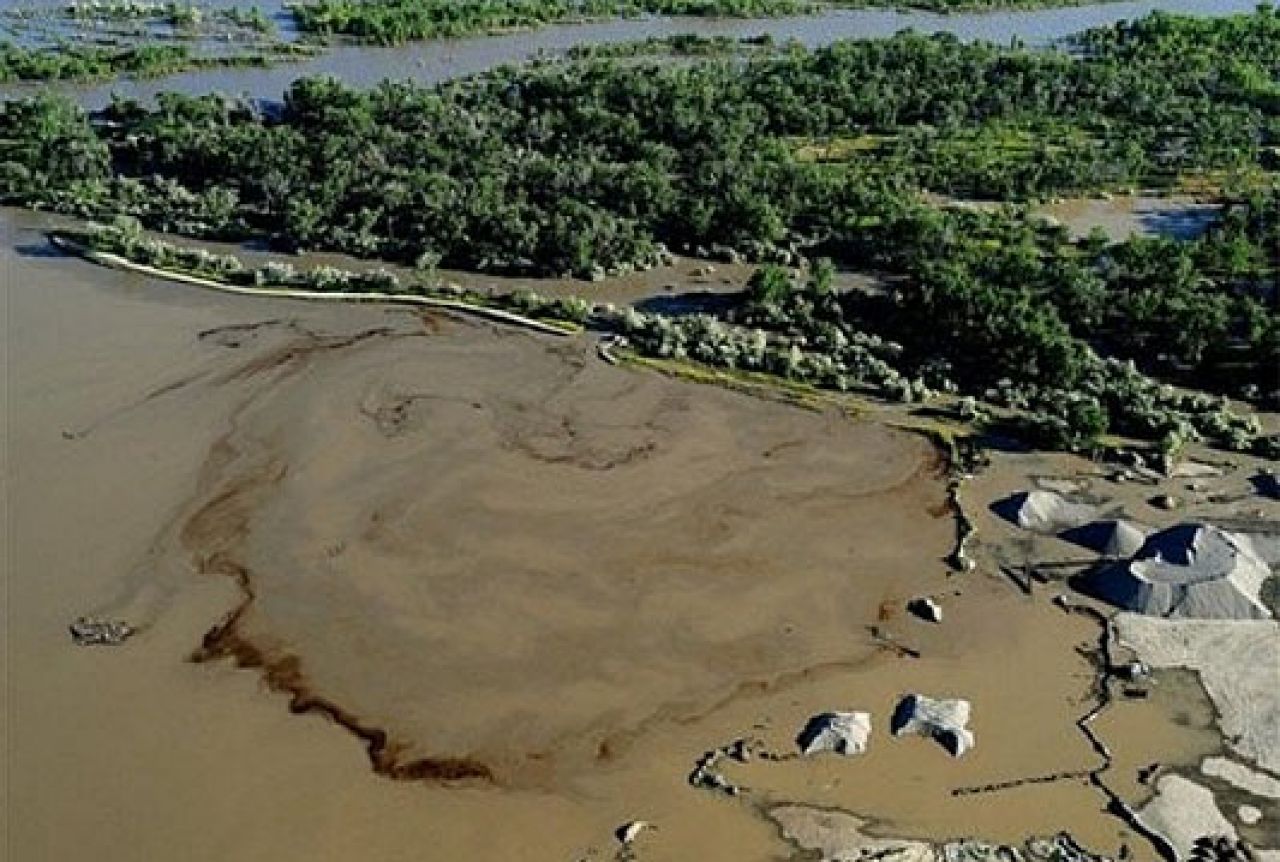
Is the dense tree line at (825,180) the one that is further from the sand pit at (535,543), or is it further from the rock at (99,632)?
the rock at (99,632)

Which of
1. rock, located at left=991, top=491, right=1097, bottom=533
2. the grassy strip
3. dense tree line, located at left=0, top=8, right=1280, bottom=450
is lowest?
rock, located at left=991, top=491, right=1097, bottom=533

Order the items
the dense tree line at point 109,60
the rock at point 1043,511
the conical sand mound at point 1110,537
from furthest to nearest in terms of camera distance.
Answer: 1. the dense tree line at point 109,60
2. the rock at point 1043,511
3. the conical sand mound at point 1110,537

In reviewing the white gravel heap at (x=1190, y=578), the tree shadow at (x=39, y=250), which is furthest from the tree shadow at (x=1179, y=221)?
the tree shadow at (x=39, y=250)

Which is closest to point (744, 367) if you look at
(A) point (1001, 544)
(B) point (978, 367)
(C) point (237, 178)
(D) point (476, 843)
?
(B) point (978, 367)

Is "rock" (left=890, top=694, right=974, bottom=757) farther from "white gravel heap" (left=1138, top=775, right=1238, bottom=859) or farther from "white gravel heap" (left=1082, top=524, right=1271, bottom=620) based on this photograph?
"white gravel heap" (left=1082, top=524, right=1271, bottom=620)

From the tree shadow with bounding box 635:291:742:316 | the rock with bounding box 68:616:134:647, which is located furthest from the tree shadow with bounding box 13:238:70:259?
the rock with bounding box 68:616:134:647

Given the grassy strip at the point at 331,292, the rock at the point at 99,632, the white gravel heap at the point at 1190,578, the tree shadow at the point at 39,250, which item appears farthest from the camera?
the tree shadow at the point at 39,250
